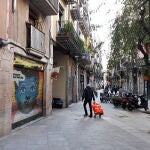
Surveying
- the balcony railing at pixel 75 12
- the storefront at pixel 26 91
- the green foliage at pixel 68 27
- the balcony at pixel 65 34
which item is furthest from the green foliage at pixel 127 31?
the balcony railing at pixel 75 12

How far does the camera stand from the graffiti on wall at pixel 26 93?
1330 centimetres

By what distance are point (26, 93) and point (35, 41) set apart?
2188 mm

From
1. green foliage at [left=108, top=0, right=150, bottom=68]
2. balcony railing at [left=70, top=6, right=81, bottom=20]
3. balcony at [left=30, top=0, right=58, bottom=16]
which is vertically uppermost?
balcony railing at [left=70, top=6, right=81, bottom=20]

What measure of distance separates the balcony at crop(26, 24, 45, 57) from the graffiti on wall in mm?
838

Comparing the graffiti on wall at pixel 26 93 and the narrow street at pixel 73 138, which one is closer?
the narrow street at pixel 73 138

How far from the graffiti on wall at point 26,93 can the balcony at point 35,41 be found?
838 millimetres

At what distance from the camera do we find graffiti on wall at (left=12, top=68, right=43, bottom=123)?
1330cm

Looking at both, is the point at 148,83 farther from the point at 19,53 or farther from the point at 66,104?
the point at 19,53

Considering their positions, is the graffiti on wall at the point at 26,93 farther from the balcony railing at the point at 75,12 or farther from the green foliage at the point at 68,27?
the balcony railing at the point at 75,12

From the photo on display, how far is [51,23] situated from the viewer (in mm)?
19922

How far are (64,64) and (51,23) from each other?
668 centimetres

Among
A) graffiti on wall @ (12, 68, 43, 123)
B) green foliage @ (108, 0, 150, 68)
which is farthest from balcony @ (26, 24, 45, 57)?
green foliage @ (108, 0, 150, 68)

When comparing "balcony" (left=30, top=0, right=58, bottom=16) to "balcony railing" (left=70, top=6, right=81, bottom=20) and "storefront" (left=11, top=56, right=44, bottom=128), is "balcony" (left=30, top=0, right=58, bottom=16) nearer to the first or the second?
"storefront" (left=11, top=56, right=44, bottom=128)

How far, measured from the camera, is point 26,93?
14.9 metres
